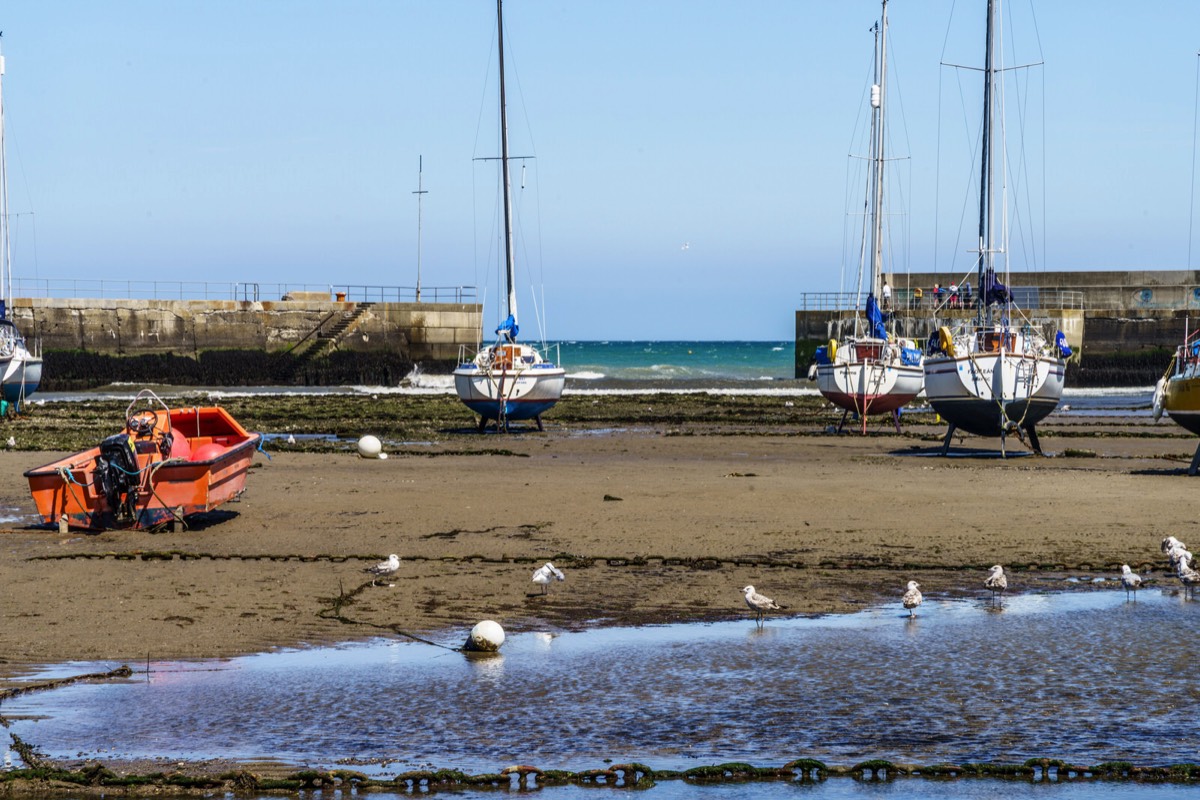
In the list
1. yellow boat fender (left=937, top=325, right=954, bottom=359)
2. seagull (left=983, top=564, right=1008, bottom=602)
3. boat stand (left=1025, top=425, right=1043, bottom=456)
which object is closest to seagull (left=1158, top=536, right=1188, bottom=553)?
seagull (left=983, top=564, right=1008, bottom=602)

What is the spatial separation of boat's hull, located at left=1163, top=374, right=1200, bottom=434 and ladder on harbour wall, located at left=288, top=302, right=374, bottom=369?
44254mm

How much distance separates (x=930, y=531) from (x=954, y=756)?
809 cm

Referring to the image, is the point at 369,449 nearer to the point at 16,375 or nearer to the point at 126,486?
the point at 126,486

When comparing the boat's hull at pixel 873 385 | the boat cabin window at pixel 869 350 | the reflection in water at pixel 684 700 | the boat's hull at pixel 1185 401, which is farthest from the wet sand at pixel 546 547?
the boat cabin window at pixel 869 350

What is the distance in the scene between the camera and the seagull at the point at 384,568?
1197cm

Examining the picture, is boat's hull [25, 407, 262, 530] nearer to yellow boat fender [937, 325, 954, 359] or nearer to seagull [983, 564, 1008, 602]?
seagull [983, 564, 1008, 602]

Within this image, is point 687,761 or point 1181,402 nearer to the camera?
point 687,761

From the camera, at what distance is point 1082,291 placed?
69375 millimetres

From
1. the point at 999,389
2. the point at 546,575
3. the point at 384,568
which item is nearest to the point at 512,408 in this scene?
the point at 999,389

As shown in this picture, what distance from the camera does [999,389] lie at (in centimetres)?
2578

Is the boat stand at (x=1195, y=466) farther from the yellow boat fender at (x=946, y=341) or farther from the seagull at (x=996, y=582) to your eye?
A: the seagull at (x=996, y=582)

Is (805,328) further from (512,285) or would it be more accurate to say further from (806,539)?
(806,539)

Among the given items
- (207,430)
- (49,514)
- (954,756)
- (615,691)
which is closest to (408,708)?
(615,691)

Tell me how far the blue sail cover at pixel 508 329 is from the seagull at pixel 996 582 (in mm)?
23399
